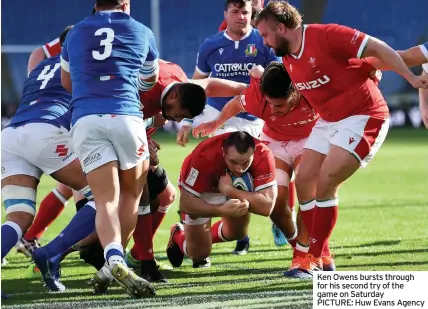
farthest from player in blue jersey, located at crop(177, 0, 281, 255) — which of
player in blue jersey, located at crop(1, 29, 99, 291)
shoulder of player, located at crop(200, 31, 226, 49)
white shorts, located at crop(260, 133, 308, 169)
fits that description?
player in blue jersey, located at crop(1, 29, 99, 291)

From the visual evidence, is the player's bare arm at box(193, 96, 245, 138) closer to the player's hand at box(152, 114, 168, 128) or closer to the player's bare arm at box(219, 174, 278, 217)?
the player's hand at box(152, 114, 168, 128)

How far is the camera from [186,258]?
7.86m

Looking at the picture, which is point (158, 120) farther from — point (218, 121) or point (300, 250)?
point (300, 250)

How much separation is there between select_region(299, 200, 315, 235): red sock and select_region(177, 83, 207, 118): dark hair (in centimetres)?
131

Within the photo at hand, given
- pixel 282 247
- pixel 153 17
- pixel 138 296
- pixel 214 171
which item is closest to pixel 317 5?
pixel 153 17

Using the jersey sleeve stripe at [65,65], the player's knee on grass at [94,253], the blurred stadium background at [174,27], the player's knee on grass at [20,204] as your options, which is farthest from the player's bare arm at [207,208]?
the blurred stadium background at [174,27]

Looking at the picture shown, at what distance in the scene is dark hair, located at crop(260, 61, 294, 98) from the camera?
264 inches

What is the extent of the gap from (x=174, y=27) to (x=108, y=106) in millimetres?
23398

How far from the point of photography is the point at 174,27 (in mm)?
28781

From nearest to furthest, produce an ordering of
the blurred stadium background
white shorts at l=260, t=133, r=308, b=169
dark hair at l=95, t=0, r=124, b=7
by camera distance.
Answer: dark hair at l=95, t=0, r=124, b=7 → white shorts at l=260, t=133, r=308, b=169 → the blurred stadium background

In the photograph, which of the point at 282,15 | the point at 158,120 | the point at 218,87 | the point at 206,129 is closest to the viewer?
the point at 282,15

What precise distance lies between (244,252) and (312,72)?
7.17 ft

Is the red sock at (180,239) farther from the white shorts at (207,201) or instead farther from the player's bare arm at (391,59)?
the player's bare arm at (391,59)

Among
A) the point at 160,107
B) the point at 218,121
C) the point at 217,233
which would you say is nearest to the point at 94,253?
the point at 160,107
